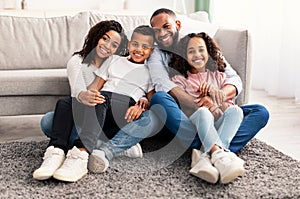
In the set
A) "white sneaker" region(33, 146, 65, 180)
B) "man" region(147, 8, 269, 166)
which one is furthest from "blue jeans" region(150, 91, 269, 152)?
"white sneaker" region(33, 146, 65, 180)

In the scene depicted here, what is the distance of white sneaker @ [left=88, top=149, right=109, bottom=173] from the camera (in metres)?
1.78

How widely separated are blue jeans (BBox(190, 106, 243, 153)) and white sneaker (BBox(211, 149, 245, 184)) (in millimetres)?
81

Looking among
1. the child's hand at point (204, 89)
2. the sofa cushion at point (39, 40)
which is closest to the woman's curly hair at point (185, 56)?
the child's hand at point (204, 89)

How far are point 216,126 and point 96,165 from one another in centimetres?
52

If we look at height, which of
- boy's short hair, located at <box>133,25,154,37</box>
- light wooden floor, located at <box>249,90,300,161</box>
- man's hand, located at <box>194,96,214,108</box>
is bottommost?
light wooden floor, located at <box>249,90,300,161</box>

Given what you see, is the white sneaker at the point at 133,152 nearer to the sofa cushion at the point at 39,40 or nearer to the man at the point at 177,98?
the man at the point at 177,98

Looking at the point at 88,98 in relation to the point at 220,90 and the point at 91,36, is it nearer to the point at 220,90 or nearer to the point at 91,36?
the point at 91,36

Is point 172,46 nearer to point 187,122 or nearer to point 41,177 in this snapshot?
point 187,122

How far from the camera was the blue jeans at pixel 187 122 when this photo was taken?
1914mm

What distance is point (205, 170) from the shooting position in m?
1.63

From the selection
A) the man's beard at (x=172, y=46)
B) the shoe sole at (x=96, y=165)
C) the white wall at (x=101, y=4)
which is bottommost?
the shoe sole at (x=96, y=165)

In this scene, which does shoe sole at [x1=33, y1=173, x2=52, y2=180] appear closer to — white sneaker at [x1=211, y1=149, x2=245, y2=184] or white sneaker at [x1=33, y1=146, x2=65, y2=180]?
white sneaker at [x1=33, y1=146, x2=65, y2=180]

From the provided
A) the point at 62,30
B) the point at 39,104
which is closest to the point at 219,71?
the point at 39,104

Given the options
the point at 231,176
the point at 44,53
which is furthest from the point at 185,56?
the point at 44,53
